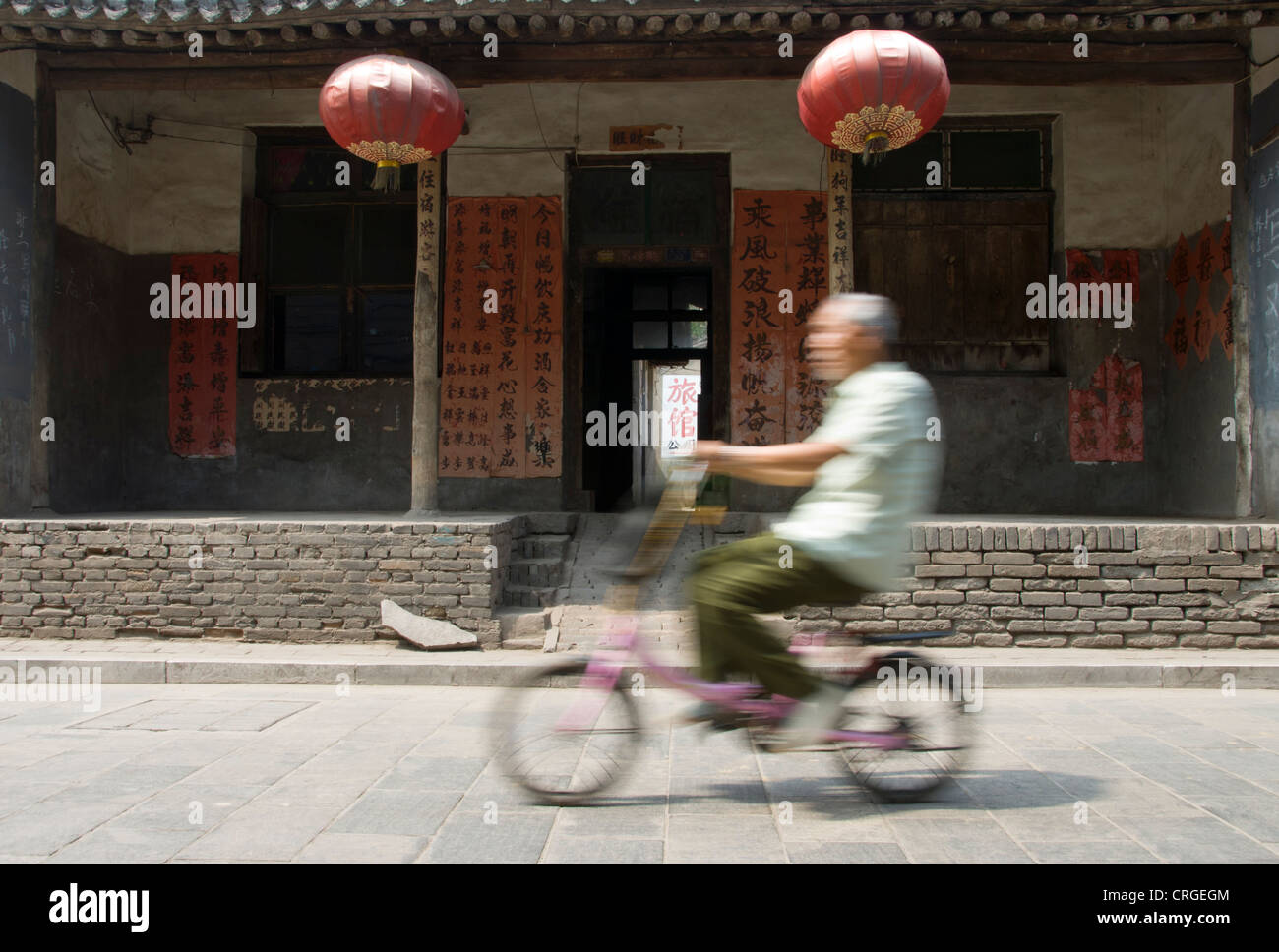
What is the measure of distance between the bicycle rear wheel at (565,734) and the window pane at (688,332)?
7.71 metres

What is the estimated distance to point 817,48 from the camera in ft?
24.3

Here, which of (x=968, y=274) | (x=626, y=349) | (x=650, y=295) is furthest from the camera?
(x=650, y=295)

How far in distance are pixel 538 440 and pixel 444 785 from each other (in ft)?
18.0

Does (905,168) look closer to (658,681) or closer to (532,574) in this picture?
(532,574)

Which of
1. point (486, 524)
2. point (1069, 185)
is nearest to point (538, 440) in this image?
point (486, 524)

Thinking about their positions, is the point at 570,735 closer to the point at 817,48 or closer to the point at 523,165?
the point at 817,48

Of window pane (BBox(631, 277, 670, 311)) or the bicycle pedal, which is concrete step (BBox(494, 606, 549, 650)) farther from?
window pane (BBox(631, 277, 670, 311))

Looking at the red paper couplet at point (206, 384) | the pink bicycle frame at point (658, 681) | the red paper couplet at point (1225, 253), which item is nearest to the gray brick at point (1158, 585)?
the red paper couplet at point (1225, 253)

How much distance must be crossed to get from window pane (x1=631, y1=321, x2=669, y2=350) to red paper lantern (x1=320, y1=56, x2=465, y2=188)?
15.8ft

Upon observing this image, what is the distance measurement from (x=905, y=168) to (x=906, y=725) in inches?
282

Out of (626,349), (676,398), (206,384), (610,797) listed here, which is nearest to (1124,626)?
(610,797)

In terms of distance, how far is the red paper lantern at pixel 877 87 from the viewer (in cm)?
609

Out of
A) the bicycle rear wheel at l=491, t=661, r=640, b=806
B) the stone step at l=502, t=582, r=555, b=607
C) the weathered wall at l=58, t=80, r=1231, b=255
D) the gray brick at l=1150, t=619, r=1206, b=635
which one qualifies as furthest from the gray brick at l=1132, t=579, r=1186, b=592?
the bicycle rear wheel at l=491, t=661, r=640, b=806

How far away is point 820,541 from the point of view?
3.28m
